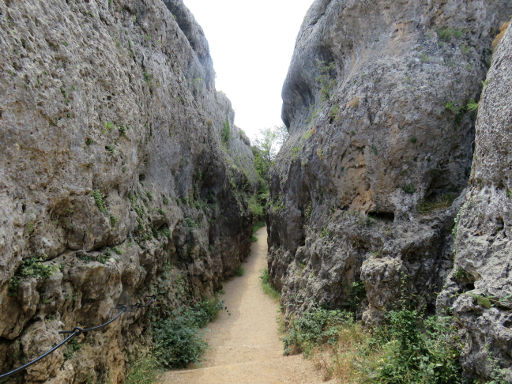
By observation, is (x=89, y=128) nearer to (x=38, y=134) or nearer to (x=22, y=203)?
(x=38, y=134)

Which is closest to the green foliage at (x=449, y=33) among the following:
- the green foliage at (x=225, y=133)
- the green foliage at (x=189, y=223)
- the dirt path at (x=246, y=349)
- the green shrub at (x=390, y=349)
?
the green shrub at (x=390, y=349)

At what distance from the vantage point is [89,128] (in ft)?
21.5

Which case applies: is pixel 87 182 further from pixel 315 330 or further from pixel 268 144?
pixel 268 144

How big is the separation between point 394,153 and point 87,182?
7514mm

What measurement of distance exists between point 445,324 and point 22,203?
706 centimetres

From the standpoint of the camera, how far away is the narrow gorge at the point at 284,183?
486cm

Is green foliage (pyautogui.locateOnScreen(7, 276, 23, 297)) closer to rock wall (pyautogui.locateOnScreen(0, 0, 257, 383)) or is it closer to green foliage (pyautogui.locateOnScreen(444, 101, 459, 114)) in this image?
rock wall (pyautogui.locateOnScreen(0, 0, 257, 383))

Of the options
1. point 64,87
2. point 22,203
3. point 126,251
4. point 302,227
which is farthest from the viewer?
point 302,227

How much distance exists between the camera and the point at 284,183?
15.5 metres

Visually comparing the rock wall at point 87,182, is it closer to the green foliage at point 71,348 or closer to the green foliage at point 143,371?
the green foliage at point 71,348

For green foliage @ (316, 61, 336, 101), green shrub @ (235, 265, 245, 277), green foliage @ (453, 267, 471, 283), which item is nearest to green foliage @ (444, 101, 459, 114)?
green foliage @ (453, 267, 471, 283)

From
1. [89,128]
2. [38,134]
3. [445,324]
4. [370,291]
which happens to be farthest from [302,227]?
[38,134]

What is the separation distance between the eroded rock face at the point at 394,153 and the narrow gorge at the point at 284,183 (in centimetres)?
5

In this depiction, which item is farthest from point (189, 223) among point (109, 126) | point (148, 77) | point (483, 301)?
point (483, 301)
